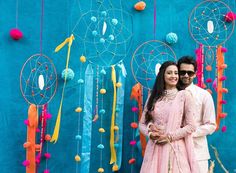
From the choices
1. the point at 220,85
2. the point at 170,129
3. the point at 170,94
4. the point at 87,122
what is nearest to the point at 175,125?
the point at 170,129

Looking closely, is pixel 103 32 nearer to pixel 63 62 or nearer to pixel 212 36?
pixel 63 62

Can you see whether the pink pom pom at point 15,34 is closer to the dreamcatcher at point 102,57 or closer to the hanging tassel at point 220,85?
the dreamcatcher at point 102,57

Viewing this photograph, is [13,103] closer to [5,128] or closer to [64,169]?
[5,128]

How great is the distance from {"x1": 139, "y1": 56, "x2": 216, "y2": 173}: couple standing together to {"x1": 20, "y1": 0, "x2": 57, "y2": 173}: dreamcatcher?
2.74 feet

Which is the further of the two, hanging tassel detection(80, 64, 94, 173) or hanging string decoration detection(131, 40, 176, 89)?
hanging string decoration detection(131, 40, 176, 89)

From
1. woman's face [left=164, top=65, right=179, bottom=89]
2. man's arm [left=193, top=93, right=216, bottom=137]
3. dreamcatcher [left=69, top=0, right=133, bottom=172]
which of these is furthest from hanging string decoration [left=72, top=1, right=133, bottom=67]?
man's arm [left=193, top=93, right=216, bottom=137]

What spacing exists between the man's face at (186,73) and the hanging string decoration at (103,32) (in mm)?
603

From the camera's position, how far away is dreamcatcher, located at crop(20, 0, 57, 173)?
11.6 ft

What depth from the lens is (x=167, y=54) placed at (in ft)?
12.7

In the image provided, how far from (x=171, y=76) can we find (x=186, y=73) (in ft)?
0.81

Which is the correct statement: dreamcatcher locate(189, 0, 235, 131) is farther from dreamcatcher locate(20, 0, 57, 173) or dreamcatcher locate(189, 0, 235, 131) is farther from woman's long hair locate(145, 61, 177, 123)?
dreamcatcher locate(20, 0, 57, 173)

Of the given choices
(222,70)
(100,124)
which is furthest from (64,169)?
(222,70)

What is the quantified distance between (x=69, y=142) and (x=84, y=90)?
0.44 m

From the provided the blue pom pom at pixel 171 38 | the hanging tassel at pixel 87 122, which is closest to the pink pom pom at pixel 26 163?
the hanging tassel at pixel 87 122
